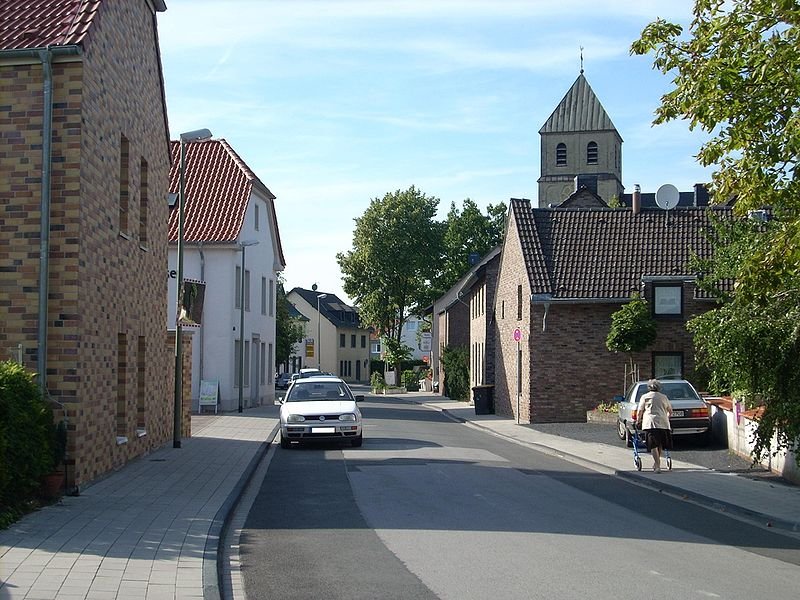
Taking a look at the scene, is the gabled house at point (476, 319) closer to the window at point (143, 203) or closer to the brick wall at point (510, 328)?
the brick wall at point (510, 328)

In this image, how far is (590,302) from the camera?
31.5 m

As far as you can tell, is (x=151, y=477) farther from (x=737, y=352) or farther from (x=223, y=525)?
(x=737, y=352)

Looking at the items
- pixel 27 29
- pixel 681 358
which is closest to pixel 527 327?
pixel 681 358

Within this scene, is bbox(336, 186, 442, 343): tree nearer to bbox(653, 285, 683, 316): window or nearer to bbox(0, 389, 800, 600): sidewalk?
bbox(653, 285, 683, 316): window

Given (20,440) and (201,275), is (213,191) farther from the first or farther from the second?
(20,440)

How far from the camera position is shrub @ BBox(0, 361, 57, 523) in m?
10.4

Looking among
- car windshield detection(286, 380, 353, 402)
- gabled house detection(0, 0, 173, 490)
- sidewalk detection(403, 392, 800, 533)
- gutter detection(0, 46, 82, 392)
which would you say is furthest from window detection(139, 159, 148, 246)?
sidewalk detection(403, 392, 800, 533)

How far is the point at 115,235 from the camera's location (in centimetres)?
1556

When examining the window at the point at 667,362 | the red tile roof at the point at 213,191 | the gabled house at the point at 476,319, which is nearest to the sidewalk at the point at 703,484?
the window at the point at 667,362

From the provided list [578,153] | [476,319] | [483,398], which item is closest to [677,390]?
[483,398]

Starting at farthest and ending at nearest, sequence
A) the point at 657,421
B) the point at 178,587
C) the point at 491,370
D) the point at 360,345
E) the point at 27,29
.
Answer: the point at 360,345 → the point at 491,370 → the point at 657,421 → the point at 27,29 → the point at 178,587

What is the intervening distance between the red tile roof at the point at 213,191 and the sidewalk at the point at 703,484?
16841 mm

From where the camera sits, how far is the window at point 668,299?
1240 inches

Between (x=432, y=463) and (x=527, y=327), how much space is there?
14.5 meters
